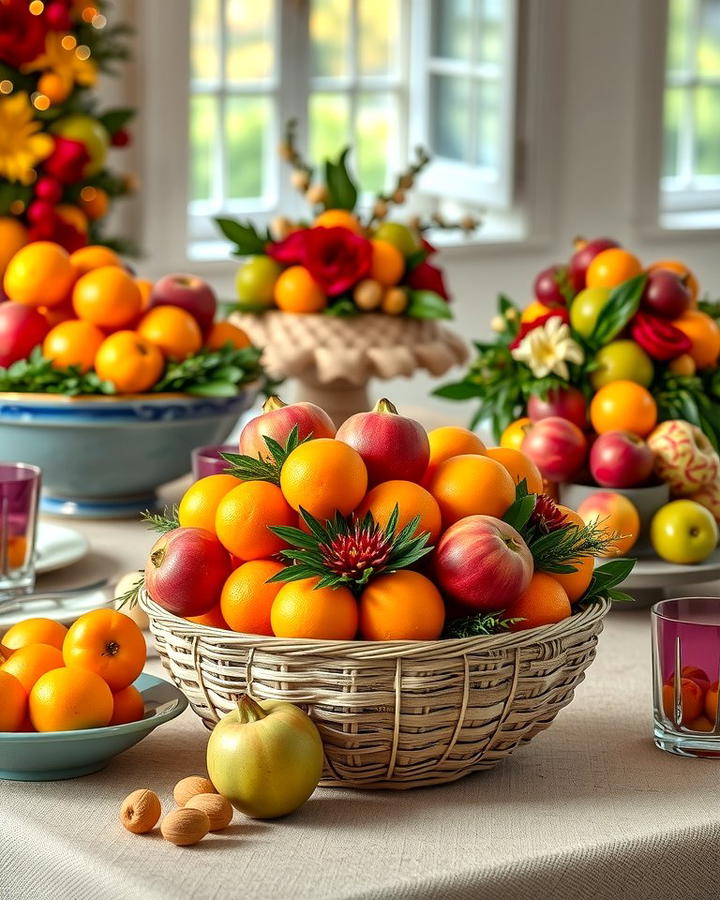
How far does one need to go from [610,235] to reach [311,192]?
2573mm

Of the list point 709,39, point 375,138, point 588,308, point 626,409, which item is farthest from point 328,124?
point 626,409

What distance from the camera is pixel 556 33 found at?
4.04m

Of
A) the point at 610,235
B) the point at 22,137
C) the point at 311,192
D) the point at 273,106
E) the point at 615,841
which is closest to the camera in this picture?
the point at 615,841

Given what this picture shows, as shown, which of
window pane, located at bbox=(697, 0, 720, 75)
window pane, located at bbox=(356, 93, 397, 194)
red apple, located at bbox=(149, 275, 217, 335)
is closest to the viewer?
red apple, located at bbox=(149, 275, 217, 335)

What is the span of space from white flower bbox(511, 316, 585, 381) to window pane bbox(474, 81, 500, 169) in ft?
8.96

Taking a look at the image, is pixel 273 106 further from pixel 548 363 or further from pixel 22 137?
pixel 548 363

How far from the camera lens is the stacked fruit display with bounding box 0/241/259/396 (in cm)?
142

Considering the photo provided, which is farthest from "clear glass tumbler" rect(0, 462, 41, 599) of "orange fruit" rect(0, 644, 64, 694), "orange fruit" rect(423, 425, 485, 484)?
"orange fruit" rect(423, 425, 485, 484)

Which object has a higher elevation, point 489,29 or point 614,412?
point 489,29

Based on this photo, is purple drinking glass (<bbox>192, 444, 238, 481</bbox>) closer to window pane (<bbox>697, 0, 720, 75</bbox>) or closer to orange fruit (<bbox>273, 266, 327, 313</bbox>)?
orange fruit (<bbox>273, 266, 327, 313</bbox>)

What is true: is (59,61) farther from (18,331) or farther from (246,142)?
(246,142)

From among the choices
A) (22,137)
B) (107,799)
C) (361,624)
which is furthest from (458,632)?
(22,137)

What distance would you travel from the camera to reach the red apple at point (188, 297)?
1.48 m

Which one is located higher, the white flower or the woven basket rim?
the white flower
